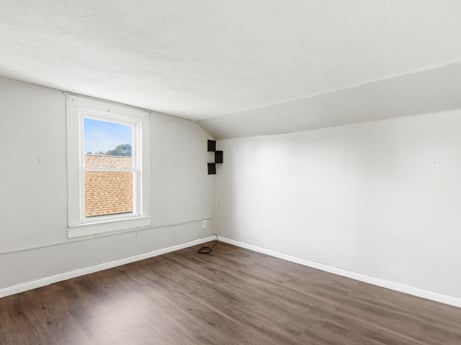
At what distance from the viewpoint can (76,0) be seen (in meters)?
1.33

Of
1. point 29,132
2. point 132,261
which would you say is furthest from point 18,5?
point 132,261

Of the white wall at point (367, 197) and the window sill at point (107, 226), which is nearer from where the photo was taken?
the white wall at point (367, 197)

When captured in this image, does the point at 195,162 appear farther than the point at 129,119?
Yes

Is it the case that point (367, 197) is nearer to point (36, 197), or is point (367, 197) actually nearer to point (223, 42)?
point (223, 42)

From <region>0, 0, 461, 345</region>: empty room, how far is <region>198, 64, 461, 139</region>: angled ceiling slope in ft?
0.06

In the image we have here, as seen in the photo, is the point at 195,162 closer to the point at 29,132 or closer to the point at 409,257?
the point at 29,132

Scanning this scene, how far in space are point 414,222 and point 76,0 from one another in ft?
11.5

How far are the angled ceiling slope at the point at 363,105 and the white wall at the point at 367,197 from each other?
0.14 m

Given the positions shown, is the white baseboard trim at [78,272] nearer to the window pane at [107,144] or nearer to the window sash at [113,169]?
the window sash at [113,169]

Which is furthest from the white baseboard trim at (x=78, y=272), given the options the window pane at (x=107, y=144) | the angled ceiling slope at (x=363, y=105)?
the angled ceiling slope at (x=363, y=105)

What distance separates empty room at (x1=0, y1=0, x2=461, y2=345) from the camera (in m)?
1.64

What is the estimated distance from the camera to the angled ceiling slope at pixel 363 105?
227cm

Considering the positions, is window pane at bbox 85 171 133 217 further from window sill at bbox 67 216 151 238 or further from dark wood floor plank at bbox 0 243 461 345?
dark wood floor plank at bbox 0 243 461 345

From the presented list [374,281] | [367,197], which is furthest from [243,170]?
[374,281]
